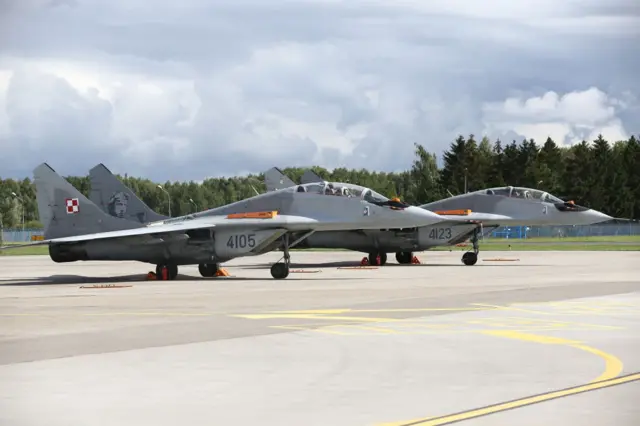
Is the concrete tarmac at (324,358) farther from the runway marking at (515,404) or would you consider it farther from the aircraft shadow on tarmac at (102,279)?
the aircraft shadow on tarmac at (102,279)

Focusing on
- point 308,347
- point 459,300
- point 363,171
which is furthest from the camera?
point 363,171

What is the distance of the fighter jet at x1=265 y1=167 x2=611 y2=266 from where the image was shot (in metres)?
45.7

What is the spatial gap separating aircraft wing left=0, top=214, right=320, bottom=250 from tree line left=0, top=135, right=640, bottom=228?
82743 mm

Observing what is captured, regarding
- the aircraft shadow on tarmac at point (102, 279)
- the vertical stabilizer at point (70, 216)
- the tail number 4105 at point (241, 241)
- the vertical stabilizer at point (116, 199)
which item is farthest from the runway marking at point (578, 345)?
the vertical stabilizer at point (116, 199)

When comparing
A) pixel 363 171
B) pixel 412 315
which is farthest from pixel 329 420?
pixel 363 171

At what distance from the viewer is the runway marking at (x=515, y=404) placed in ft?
29.6

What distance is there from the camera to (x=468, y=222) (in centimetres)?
4700

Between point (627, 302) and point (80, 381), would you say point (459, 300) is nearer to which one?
point (627, 302)

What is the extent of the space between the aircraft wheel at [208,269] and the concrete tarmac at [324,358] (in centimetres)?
1010

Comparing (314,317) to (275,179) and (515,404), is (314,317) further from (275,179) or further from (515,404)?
(275,179)

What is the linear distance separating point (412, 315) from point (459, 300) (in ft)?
13.6

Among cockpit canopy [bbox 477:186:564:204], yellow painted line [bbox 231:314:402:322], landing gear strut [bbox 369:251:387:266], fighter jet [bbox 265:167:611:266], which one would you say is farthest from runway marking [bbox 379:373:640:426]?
cockpit canopy [bbox 477:186:564:204]

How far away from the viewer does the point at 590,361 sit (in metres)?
13.0

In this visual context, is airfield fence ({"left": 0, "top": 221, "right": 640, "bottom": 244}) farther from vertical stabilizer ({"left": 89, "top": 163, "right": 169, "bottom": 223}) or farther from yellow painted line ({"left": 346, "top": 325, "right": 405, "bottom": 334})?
yellow painted line ({"left": 346, "top": 325, "right": 405, "bottom": 334})
